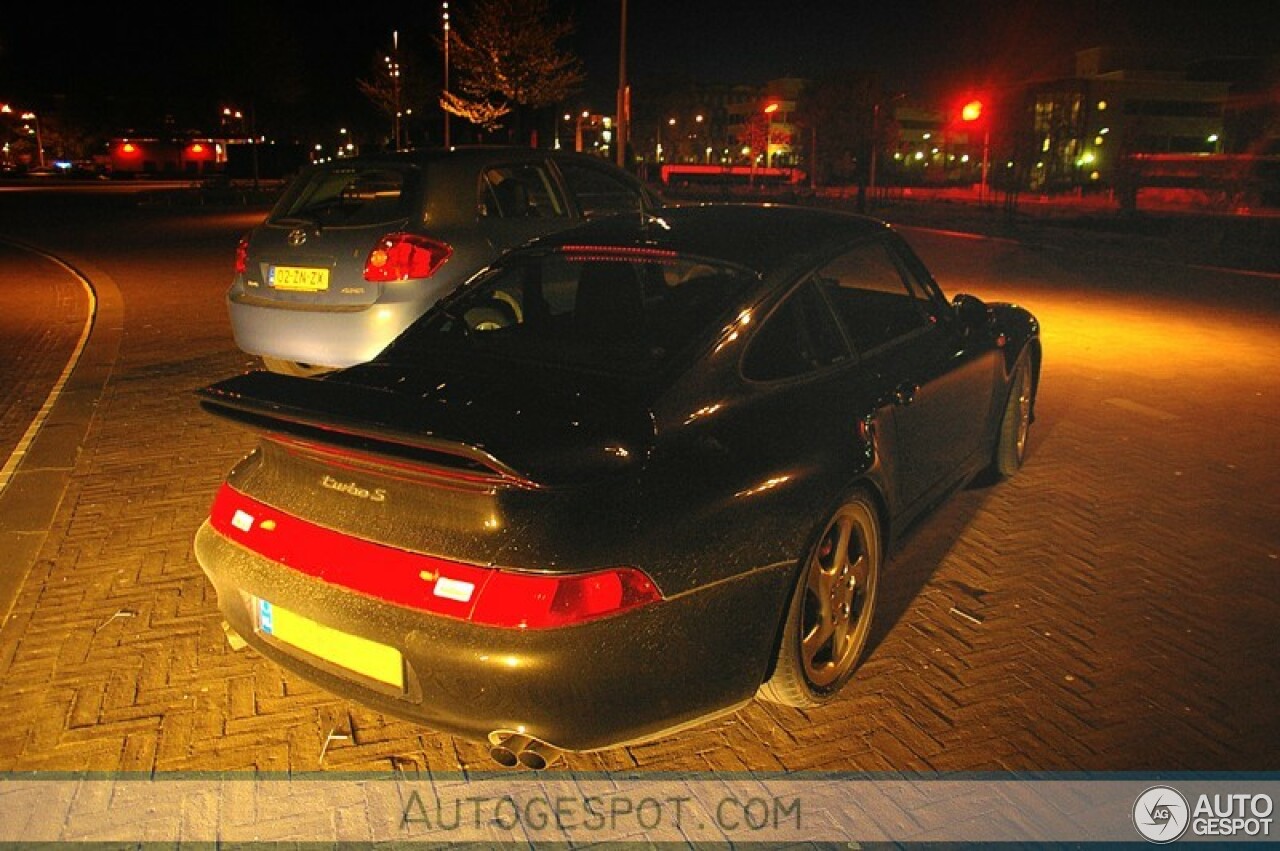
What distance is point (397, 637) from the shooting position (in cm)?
262

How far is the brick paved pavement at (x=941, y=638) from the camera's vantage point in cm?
320

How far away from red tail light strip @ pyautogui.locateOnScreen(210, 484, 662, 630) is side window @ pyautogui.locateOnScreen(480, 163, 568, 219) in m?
4.54

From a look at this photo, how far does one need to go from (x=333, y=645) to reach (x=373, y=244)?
4.13 meters

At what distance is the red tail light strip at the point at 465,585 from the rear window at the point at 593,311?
2.76 ft

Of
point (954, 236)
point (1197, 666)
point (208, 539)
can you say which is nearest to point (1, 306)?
point (208, 539)

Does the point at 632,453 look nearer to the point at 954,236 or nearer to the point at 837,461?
the point at 837,461

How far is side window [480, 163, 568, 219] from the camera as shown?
704cm

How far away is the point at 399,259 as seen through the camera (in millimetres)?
6398

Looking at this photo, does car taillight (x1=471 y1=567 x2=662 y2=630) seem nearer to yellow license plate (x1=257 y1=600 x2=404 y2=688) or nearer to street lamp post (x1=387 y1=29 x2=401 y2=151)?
yellow license plate (x1=257 y1=600 x2=404 y2=688)

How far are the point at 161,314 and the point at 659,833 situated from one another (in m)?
10.5

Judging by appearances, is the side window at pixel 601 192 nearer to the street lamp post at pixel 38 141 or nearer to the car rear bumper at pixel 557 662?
the car rear bumper at pixel 557 662

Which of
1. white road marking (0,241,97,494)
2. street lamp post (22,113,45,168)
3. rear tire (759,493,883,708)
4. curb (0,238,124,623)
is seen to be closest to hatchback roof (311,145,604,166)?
curb (0,238,124,623)

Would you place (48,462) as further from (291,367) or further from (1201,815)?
(1201,815)

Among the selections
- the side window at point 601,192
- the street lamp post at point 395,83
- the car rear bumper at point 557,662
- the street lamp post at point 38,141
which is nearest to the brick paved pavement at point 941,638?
the car rear bumper at point 557,662
